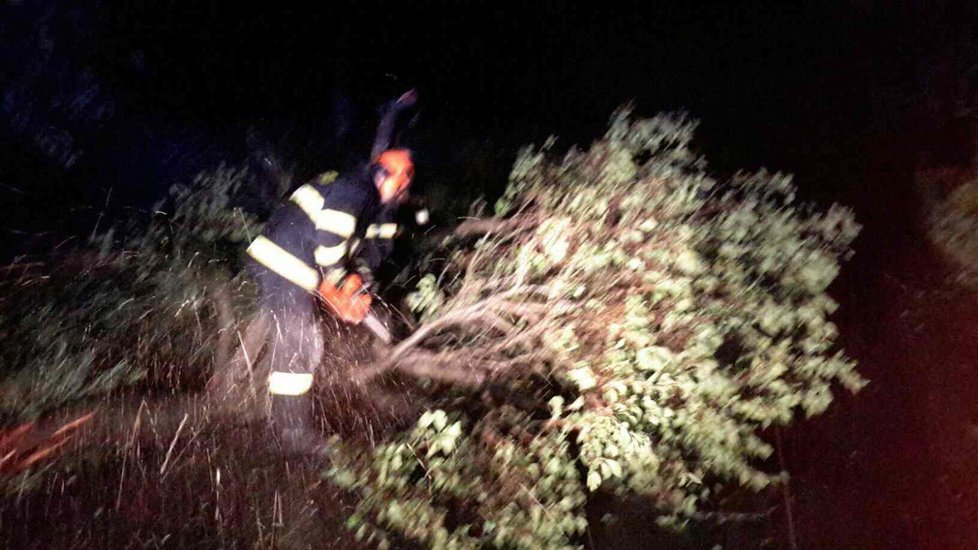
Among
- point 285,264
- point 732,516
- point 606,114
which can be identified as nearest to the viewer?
point 285,264

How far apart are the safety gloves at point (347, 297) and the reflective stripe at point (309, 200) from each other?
1.02ft

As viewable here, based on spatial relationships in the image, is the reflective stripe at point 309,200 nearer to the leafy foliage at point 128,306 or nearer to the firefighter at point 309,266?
the firefighter at point 309,266

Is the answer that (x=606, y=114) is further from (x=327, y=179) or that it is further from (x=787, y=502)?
(x=787, y=502)

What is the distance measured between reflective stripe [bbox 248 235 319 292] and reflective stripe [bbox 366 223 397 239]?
355 mm

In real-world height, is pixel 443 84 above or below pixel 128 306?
above

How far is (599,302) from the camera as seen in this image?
3479 mm

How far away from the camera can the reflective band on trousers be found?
3.32m

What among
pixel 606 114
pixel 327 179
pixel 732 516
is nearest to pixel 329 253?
pixel 327 179

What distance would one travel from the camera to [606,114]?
605cm

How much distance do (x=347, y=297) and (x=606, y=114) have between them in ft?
11.1

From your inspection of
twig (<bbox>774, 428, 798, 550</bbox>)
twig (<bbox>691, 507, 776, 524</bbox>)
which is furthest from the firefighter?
twig (<bbox>774, 428, 798, 550</bbox>)

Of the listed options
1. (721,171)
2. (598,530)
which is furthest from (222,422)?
(721,171)

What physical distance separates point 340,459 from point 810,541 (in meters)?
Answer: 2.19

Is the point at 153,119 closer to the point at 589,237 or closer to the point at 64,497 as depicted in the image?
the point at 64,497
